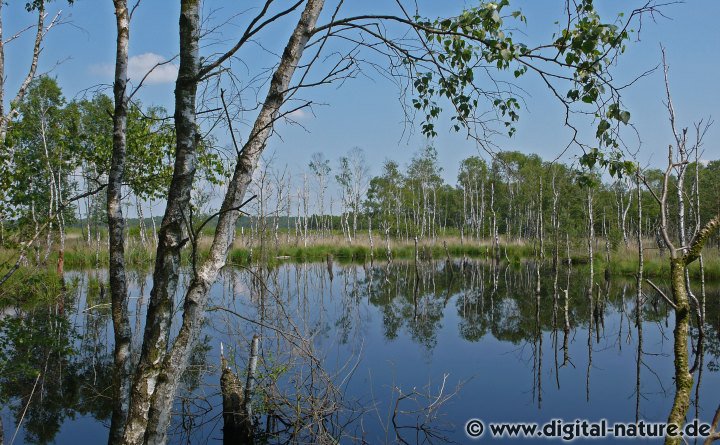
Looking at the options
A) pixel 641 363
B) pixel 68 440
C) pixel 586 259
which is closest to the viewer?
pixel 68 440

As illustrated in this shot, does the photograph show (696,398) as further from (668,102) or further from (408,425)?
(668,102)

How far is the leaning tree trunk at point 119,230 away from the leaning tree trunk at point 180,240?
3.89 feet

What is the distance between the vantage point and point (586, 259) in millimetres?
29359

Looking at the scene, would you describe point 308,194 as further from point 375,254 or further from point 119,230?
point 119,230

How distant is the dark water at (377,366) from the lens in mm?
6891

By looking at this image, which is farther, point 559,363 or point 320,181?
point 320,181

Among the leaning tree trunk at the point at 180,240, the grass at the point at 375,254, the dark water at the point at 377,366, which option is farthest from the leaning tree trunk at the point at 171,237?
the grass at the point at 375,254

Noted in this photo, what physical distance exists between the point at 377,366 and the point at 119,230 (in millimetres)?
7646

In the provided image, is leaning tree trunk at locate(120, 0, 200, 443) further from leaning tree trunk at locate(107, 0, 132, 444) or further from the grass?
the grass

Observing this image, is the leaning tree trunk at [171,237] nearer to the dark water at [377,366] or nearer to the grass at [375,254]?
the dark water at [377,366]

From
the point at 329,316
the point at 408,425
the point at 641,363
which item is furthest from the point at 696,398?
the point at 329,316

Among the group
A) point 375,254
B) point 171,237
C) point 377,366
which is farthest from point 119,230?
point 375,254

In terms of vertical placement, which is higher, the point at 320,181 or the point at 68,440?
the point at 320,181

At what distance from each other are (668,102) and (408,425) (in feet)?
18.1
